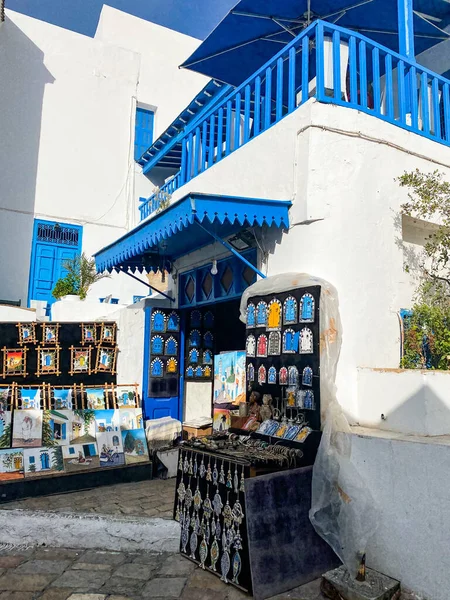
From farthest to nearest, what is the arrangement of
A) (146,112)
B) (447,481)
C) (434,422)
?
1. (146,112)
2. (434,422)
3. (447,481)

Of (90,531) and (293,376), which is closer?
(293,376)

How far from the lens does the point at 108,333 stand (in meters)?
7.72

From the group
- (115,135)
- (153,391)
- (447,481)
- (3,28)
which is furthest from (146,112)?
(447,481)

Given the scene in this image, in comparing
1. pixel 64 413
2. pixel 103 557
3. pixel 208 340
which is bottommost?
pixel 103 557

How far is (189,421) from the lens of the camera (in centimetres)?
741

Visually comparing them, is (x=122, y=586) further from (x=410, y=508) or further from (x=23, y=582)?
(x=410, y=508)

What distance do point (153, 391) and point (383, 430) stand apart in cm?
410

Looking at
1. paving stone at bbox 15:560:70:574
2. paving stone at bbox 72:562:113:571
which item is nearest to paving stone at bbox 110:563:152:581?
paving stone at bbox 72:562:113:571

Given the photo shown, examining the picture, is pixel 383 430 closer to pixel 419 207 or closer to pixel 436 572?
pixel 436 572

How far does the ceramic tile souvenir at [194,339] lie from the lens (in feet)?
25.2

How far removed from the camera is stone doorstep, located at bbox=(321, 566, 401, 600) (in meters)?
3.34

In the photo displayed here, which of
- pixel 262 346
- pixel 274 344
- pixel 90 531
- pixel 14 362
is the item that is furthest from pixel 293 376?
pixel 14 362

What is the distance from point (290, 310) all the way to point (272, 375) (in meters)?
0.73

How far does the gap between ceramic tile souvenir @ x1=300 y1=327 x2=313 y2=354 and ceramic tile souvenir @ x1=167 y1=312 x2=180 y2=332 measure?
341cm
